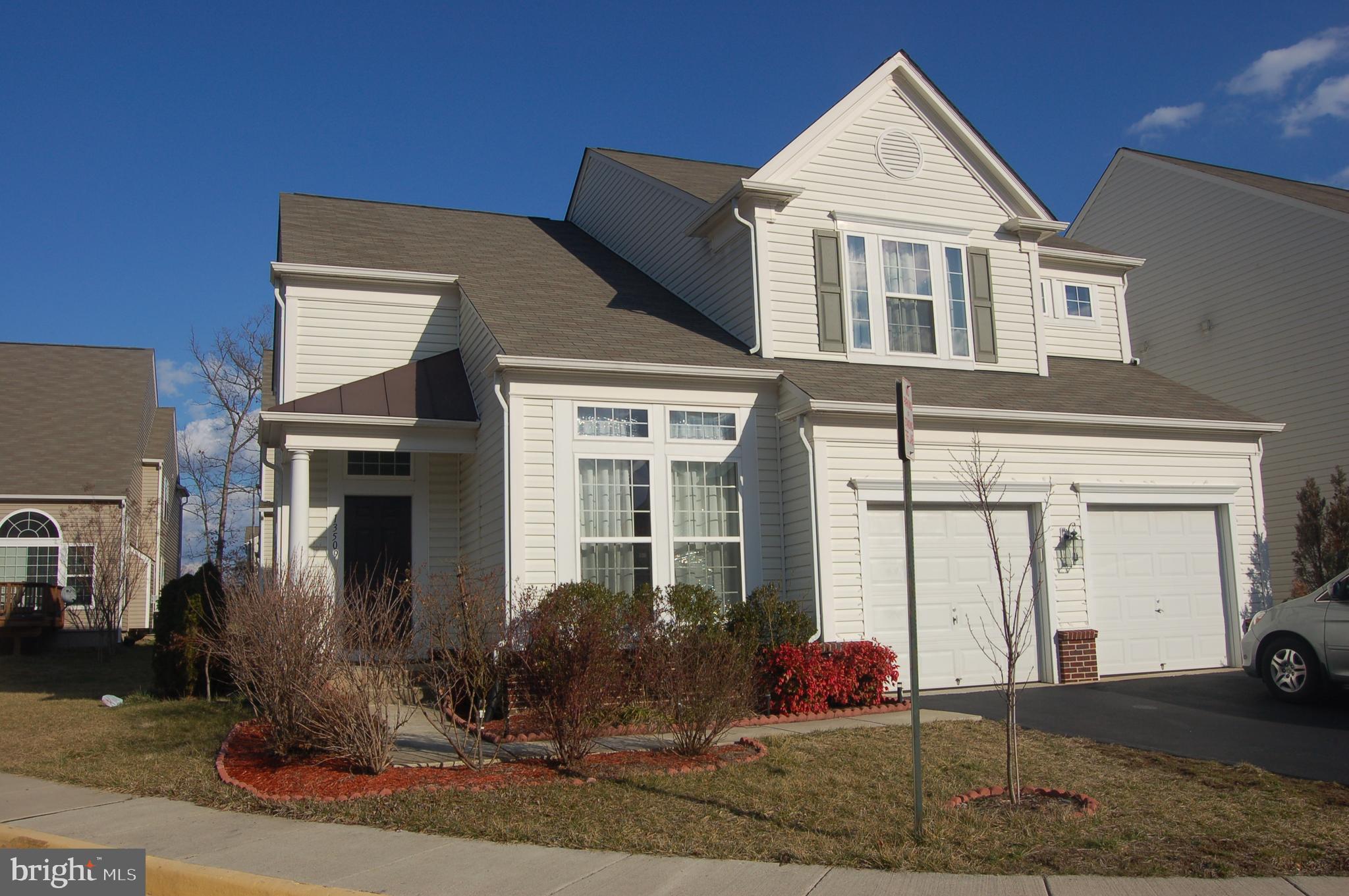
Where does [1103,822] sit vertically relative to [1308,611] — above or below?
below

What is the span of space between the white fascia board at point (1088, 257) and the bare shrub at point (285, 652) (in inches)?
539

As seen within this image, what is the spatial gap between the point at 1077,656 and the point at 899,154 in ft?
24.4

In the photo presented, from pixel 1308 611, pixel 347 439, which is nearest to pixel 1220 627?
pixel 1308 611

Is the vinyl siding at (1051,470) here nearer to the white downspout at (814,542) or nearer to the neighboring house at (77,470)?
the white downspout at (814,542)

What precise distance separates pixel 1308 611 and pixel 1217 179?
44.1ft

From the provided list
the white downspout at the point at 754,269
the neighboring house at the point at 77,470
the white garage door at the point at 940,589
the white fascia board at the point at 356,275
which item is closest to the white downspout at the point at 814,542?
the white garage door at the point at 940,589

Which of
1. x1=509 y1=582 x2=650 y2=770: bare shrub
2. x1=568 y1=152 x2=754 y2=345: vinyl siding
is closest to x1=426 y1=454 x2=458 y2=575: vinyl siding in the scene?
x1=568 y1=152 x2=754 y2=345: vinyl siding

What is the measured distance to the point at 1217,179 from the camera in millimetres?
21625

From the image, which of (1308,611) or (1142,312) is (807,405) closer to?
(1308,611)

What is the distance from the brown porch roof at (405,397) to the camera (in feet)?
43.1

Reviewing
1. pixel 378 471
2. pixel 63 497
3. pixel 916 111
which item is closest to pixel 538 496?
pixel 378 471

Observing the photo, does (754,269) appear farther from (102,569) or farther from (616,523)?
(102,569)

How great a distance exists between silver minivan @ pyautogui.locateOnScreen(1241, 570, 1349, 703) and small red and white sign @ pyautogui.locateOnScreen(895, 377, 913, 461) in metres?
7.31

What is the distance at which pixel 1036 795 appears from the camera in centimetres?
720
